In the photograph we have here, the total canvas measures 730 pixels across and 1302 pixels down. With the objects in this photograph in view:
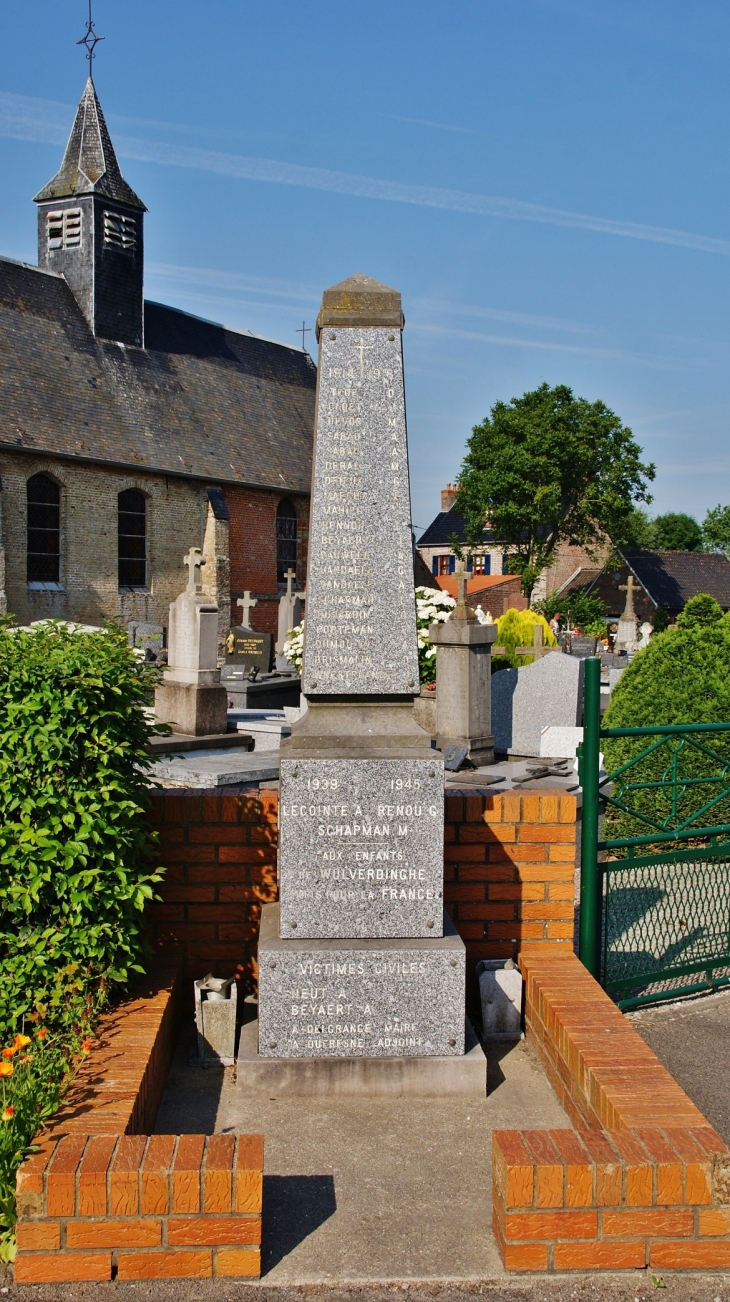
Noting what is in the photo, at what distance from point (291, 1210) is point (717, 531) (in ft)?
279

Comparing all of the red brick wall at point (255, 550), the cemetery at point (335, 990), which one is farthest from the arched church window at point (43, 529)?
the cemetery at point (335, 990)

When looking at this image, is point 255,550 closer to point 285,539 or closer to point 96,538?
point 285,539

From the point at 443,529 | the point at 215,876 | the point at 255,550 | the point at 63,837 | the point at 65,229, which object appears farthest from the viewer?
the point at 443,529

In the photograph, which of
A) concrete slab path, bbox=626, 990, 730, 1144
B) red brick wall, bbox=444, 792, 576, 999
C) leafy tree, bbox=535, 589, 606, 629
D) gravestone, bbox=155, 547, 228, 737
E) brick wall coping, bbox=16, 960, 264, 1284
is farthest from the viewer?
leafy tree, bbox=535, 589, 606, 629

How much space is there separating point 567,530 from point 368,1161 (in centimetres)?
4260

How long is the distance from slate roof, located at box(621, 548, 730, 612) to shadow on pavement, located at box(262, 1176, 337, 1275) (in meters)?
48.7

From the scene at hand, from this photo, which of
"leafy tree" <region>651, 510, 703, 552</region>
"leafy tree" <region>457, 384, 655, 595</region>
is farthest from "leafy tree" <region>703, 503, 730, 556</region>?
"leafy tree" <region>457, 384, 655, 595</region>

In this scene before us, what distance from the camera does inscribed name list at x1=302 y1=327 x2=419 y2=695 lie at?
3.98m

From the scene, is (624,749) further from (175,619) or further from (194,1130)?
(175,619)

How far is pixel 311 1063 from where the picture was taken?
3.69 metres

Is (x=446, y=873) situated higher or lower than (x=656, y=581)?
lower

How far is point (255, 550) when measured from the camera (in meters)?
31.3

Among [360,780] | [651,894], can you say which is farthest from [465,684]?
[360,780]

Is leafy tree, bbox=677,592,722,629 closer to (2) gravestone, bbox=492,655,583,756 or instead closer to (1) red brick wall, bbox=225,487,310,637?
(2) gravestone, bbox=492,655,583,756
